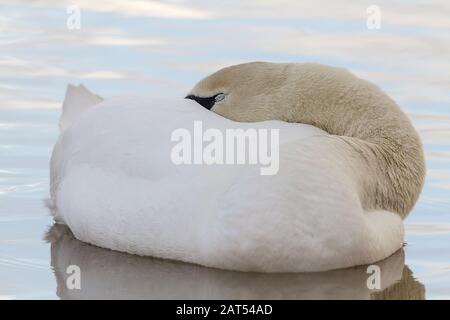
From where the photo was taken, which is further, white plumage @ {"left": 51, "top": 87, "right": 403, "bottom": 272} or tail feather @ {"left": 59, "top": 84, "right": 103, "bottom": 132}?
tail feather @ {"left": 59, "top": 84, "right": 103, "bottom": 132}

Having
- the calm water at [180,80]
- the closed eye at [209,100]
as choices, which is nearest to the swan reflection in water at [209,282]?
the calm water at [180,80]

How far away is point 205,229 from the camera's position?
6816mm

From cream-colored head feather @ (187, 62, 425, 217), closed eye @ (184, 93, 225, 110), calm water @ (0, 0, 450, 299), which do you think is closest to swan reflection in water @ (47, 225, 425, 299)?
calm water @ (0, 0, 450, 299)

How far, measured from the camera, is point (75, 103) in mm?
8750

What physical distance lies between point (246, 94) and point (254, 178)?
1.10m

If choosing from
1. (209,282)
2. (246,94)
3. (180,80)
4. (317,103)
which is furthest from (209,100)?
(180,80)

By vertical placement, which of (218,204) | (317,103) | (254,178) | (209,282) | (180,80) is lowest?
(209,282)

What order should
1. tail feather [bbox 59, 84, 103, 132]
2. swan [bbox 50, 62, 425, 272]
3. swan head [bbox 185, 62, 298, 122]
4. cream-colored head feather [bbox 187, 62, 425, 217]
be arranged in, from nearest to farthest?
swan [bbox 50, 62, 425, 272], cream-colored head feather [bbox 187, 62, 425, 217], swan head [bbox 185, 62, 298, 122], tail feather [bbox 59, 84, 103, 132]

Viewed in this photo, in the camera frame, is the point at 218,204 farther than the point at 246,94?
No

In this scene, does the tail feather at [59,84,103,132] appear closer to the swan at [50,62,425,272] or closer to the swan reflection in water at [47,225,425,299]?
the swan at [50,62,425,272]

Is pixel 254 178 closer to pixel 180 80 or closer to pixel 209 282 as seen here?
pixel 209 282

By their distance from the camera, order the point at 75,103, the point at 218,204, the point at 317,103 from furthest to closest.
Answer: the point at 75,103, the point at 317,103, the point at 218,204

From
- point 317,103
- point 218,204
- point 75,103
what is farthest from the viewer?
point 75,103

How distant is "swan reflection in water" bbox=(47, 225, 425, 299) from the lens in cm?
669
